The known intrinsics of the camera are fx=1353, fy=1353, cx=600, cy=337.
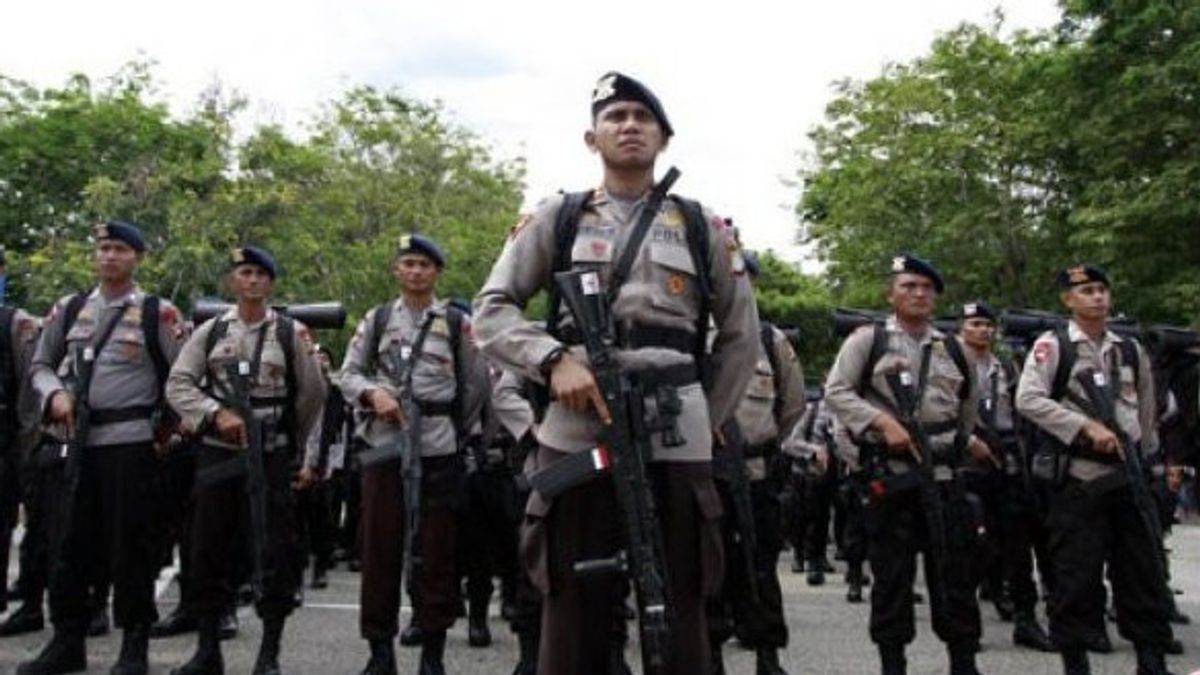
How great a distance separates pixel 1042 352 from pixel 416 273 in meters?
3.19

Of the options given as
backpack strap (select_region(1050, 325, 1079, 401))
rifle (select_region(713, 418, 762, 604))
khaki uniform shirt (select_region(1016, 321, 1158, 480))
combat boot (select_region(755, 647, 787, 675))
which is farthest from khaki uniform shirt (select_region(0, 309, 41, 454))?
backpack strap (select_region(1050, 325, 1079, 401))

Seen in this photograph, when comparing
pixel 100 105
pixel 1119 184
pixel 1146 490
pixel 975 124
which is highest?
pixel 100 105

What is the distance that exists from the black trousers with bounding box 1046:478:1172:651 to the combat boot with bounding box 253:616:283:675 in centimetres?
376

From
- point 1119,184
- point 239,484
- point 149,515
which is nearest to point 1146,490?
point 239,484

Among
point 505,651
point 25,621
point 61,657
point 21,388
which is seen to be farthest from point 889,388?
point 25,621

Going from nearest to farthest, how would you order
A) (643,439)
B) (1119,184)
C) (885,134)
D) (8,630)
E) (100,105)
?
(643,439) → (8,630) → (1119,184) → (885,134) → (100,105)

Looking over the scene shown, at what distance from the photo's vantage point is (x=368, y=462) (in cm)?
678

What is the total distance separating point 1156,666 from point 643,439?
13.1ft

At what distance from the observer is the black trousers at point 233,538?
655 centimetres

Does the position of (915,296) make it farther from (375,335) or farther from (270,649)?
(270,649)

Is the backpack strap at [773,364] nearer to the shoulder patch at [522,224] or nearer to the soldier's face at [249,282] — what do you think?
the soldier's face at [249,282]

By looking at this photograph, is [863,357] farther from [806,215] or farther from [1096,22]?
[806,215]

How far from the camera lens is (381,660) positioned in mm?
6602

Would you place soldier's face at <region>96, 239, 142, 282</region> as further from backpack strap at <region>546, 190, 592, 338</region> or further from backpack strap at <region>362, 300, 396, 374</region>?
backpack strap at <region>546, 190, 592, 338</region>
